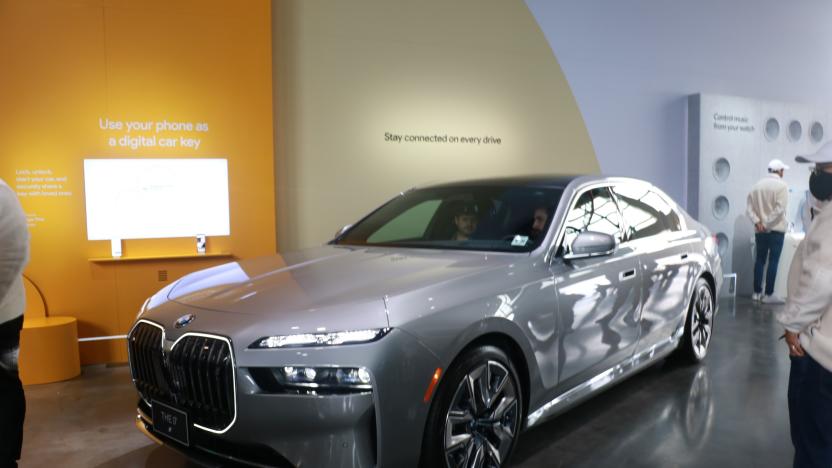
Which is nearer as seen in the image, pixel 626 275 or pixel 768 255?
pixel 626 275

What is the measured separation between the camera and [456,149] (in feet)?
20.2

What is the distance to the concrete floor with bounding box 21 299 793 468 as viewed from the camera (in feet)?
9.56

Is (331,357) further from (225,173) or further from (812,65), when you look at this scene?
(812,65)

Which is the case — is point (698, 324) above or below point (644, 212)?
below

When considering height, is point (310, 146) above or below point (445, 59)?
below

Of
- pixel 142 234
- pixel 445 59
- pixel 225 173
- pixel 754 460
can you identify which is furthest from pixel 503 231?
pixel 445 59

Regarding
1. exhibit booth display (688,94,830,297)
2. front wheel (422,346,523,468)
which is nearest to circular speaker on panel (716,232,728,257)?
exhibit booth display (688,94,830,297)

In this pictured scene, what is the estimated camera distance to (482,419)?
239 cm

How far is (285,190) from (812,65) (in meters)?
8.19

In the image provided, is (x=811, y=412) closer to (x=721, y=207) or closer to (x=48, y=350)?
(x=48, y=350)

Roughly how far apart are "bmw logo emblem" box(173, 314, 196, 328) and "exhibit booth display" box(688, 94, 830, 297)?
22.5 feet

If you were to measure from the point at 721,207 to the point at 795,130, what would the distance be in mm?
1830

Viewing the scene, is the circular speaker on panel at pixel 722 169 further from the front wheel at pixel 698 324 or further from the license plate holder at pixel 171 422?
the license plate holder at pixel 171 422

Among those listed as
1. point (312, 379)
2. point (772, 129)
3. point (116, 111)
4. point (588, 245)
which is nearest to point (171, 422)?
point (312, 379)
